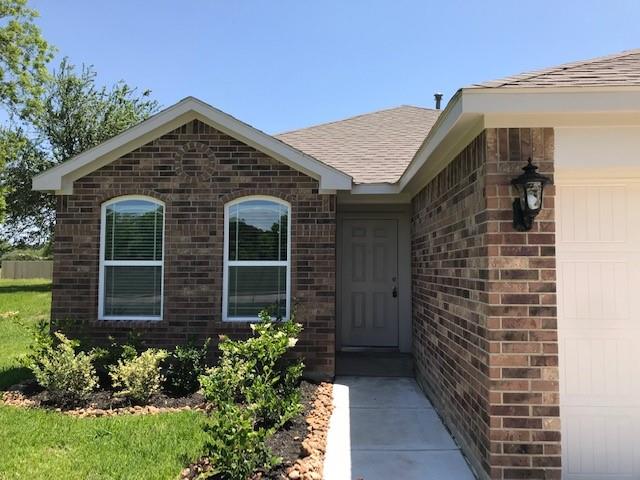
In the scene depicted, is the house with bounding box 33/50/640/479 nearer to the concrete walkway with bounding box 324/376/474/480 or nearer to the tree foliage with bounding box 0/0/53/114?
the concrete walkway with bounding box 324/376/474/480

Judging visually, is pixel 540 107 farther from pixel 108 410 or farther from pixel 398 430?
pixel 108 410

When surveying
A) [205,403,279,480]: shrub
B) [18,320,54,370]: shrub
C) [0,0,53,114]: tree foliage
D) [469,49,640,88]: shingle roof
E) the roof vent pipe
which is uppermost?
[0,0,53,114]: tree foliage

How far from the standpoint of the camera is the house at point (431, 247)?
3406 millimetres

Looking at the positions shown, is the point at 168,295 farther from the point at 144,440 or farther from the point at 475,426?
the point at 475,426

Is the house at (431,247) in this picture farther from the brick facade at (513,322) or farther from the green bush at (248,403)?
the green bush at (248,403)

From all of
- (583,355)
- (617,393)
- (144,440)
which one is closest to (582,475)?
(617,393)

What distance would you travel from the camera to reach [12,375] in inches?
269

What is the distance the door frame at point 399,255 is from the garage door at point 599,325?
179 inches

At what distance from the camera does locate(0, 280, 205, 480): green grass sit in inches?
149

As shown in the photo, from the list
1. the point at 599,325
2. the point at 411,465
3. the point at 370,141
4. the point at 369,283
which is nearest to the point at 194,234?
the point at 369,283

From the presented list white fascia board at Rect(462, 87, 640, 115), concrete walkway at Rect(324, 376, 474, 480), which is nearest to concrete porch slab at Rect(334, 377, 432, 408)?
concrete walkway at Rect(324, 376, 474, 480)

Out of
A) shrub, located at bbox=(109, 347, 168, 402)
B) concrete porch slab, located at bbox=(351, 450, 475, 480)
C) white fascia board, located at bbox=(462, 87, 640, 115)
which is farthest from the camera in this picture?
shrub, located at bbox=(109, 347, 168, 402)

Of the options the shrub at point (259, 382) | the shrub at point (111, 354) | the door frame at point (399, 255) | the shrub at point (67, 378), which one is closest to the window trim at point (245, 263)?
the shrub at point (259, 382)

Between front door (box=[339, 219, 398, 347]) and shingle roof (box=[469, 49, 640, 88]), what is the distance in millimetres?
4709
